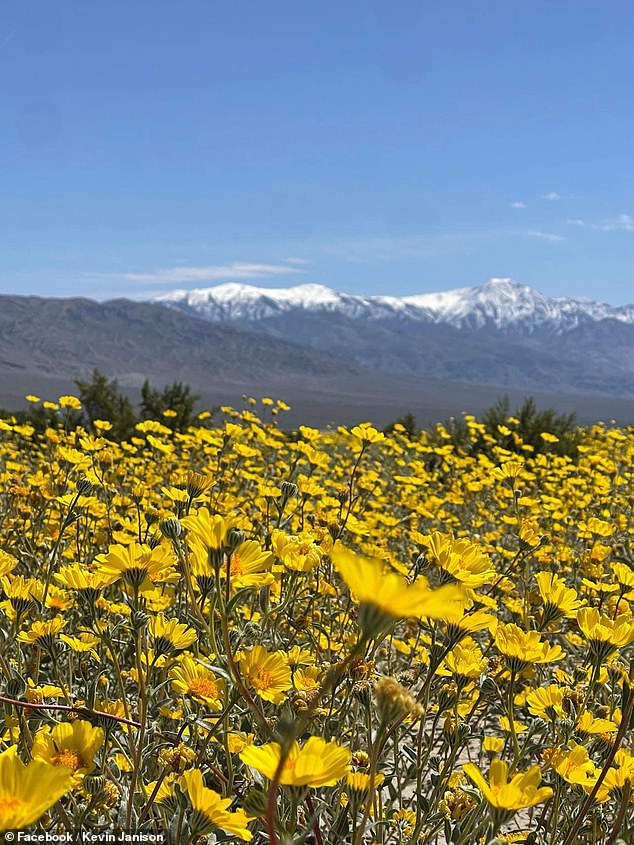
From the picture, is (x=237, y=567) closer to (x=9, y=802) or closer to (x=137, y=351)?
(x=9, y=802)

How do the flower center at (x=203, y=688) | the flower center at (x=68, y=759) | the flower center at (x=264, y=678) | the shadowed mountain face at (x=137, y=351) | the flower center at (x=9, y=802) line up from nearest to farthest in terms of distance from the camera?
the flower center at (x=9, y=802), the flower center at (x=68, y=759), the flower center at (x=264, y=678), the flower center at (x=203, y=688), the shadowed mountain face at (x=137, y=351)

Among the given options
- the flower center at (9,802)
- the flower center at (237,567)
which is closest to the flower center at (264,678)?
the flower center at (237,567)

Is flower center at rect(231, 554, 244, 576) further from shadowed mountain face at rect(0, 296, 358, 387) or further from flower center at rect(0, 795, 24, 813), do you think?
shadowed mountain face at rect(0, 296, 358, 387)

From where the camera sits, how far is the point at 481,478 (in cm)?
587

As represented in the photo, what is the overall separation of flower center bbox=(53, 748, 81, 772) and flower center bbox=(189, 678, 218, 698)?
11.6 inches

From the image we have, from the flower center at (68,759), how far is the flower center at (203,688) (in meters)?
0.29

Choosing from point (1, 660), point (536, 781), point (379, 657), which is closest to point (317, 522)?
point (379, 657)

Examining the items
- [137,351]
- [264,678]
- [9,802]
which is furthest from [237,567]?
[137,351]

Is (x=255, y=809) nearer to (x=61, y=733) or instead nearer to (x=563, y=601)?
(x=61, y=733)

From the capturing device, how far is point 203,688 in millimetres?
1487

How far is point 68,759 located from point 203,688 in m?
0.34

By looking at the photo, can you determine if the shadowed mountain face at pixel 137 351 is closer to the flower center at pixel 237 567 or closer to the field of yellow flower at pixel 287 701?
the field of yellow flower at pixel 287 701

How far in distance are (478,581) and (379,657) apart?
6.11 feet

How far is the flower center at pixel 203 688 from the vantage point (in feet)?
4.84
